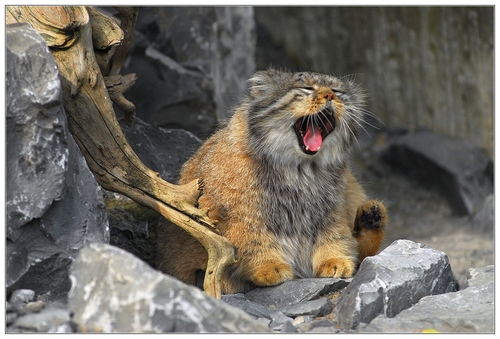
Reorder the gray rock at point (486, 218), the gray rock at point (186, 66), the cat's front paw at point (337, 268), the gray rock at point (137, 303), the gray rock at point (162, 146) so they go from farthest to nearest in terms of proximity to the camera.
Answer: the gray rock at point (486, 218), the gray rock at point (186, 66), the gray rock at point (162, 146), the cat's front paw at point (337, 268), the gray rock at point (137, 303)

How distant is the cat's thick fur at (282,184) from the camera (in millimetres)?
6086

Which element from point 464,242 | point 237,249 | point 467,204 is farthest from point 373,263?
point 467,204

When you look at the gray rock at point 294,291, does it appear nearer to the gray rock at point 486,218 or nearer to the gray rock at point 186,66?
the gray rock at point 186,66

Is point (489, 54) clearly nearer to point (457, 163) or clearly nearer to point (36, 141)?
point (457, 163)

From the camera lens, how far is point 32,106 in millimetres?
4945

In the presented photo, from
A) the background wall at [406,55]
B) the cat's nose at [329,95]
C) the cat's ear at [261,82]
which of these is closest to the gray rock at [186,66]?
the cat's ear at [261,82]

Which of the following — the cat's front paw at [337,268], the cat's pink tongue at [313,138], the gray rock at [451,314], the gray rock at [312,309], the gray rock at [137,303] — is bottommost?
the gray rock at [312,309]

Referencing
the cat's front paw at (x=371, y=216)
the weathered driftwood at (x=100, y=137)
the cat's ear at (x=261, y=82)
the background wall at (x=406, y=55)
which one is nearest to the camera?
the weathered driftwood at (x=100, y=137)

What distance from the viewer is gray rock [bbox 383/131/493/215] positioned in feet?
36.4

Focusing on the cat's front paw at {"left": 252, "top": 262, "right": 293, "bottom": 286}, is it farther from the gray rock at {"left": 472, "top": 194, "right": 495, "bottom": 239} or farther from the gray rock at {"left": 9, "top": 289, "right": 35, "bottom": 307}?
the gray rock at {"left": 472, "top": 194, "right": 495, "bottom": 239}

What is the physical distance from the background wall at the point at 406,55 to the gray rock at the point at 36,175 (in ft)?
21.4

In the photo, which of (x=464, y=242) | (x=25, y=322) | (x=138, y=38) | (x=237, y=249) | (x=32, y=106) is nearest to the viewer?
(x=25, y=322)

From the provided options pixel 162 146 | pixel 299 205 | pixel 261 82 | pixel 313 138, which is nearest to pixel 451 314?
pixel 299 205

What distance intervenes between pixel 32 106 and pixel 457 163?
7.64 meters
